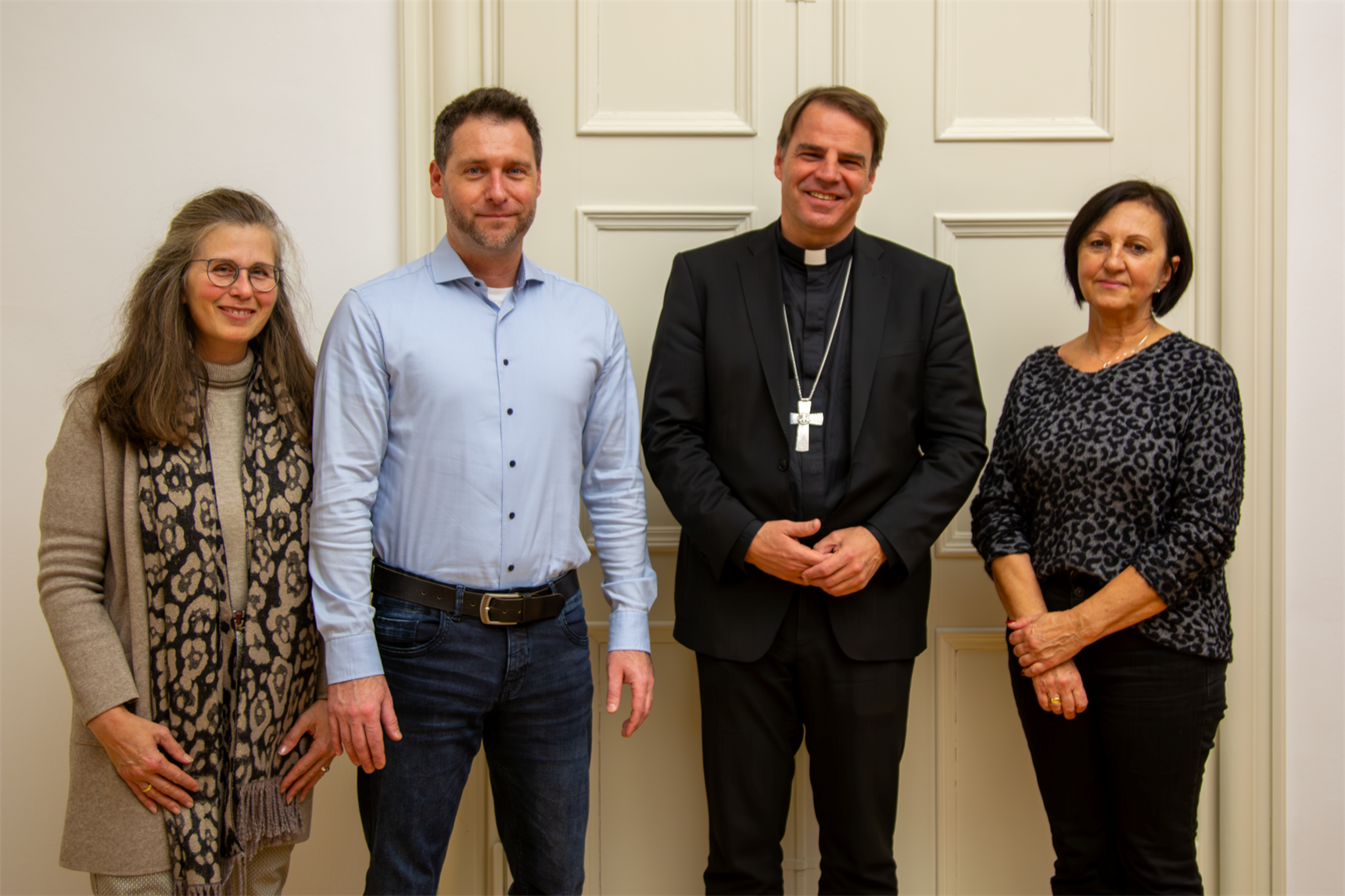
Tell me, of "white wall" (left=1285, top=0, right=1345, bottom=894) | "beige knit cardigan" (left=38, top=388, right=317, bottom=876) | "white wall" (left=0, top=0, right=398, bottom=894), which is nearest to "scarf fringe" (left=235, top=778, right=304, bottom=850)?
"beige knit cardigan" (left=38, top=388, right=317, bottom=876)

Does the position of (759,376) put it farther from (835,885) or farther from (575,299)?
(835,885)

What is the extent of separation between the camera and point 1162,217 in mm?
1854

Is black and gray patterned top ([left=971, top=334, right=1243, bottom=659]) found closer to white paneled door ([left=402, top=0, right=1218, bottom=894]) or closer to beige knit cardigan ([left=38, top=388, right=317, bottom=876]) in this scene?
white paneled door ([left=402, top=0, right=1218, bottom=894])

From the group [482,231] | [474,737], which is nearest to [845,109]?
[482,231]

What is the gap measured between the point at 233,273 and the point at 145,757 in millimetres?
871

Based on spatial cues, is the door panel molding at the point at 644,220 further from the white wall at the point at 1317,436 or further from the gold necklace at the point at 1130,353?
the white wall at the point at 1317,436

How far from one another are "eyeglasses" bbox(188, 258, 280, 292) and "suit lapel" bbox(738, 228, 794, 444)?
99 centimetres

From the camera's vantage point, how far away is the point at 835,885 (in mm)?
1925

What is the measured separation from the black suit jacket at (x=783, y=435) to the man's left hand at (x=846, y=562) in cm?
5

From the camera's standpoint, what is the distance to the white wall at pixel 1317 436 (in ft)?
7.59

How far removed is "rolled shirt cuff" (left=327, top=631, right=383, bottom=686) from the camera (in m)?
1.54

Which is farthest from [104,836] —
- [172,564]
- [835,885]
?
[835,885]

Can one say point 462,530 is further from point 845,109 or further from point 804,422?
point 845,109

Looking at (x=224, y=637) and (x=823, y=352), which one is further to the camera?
(x=823, y=352)
